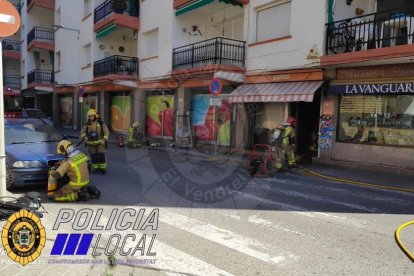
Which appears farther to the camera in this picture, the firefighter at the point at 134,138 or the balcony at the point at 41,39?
the balcony at the point at 41,39

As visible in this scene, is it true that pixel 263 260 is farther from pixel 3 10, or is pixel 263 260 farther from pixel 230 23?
pixel 230 23

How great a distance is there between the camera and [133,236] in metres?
5.18

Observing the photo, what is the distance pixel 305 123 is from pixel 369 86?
3.43 m

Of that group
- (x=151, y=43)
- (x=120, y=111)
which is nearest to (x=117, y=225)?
(x=151, y=43)

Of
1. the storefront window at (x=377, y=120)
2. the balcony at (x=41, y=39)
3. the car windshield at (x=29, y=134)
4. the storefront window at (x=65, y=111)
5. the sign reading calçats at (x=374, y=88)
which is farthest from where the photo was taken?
the balcony at (x=41, y=39)

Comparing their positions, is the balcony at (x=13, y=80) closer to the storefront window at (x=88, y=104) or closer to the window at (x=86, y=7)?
the storefront window at (x=88, y=104)

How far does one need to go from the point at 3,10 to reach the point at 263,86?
414 inches

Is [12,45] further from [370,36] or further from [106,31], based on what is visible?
[370,36]

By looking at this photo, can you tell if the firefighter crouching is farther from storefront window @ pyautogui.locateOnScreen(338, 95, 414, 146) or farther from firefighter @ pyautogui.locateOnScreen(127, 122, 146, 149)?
firefighter @ pyautogui.locateOnScreen(127, 122, 146, 149)

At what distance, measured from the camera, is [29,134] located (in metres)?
9.07

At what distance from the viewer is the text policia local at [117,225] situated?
473 centimetres

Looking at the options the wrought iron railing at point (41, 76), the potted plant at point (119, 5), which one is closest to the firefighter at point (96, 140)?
the potted plant at point (119, 5)

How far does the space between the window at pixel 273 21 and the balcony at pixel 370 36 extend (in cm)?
207

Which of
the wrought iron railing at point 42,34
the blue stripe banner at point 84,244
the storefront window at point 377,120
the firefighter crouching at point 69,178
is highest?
the wrought iron railing at point 42,34
